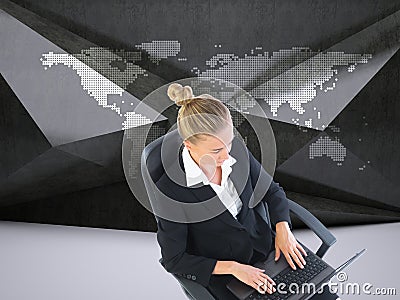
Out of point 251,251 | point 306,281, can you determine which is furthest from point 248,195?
point 306,281

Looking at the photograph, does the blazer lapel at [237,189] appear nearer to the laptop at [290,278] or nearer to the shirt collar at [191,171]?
the shirt collar at [191,171]

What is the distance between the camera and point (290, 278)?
1.99 metres

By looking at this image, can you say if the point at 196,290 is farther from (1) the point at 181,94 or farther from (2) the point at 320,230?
(1) the point at 181,94

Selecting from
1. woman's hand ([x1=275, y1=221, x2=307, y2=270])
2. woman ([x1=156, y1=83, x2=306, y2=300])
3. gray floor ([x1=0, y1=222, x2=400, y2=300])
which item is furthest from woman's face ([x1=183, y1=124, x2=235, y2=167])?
gray floor ([x1=0, y1=222, x2=400, y2=300])

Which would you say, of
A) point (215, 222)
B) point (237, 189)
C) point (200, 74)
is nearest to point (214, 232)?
point (215, 222)

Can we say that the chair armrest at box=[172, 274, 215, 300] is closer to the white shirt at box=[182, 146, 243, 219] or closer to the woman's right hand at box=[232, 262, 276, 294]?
the woman's right hand at box=[232, 262, 276, 294]

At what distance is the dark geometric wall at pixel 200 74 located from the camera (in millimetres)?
3576

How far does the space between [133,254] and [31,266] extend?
0.49 m

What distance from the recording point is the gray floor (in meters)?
2.99

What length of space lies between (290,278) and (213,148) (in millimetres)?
450

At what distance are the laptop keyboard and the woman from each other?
0.02 meters

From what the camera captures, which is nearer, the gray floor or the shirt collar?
the shirt collar

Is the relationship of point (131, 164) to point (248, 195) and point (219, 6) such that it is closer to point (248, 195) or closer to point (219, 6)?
point (219, 6)

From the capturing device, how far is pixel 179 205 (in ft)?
6.19
